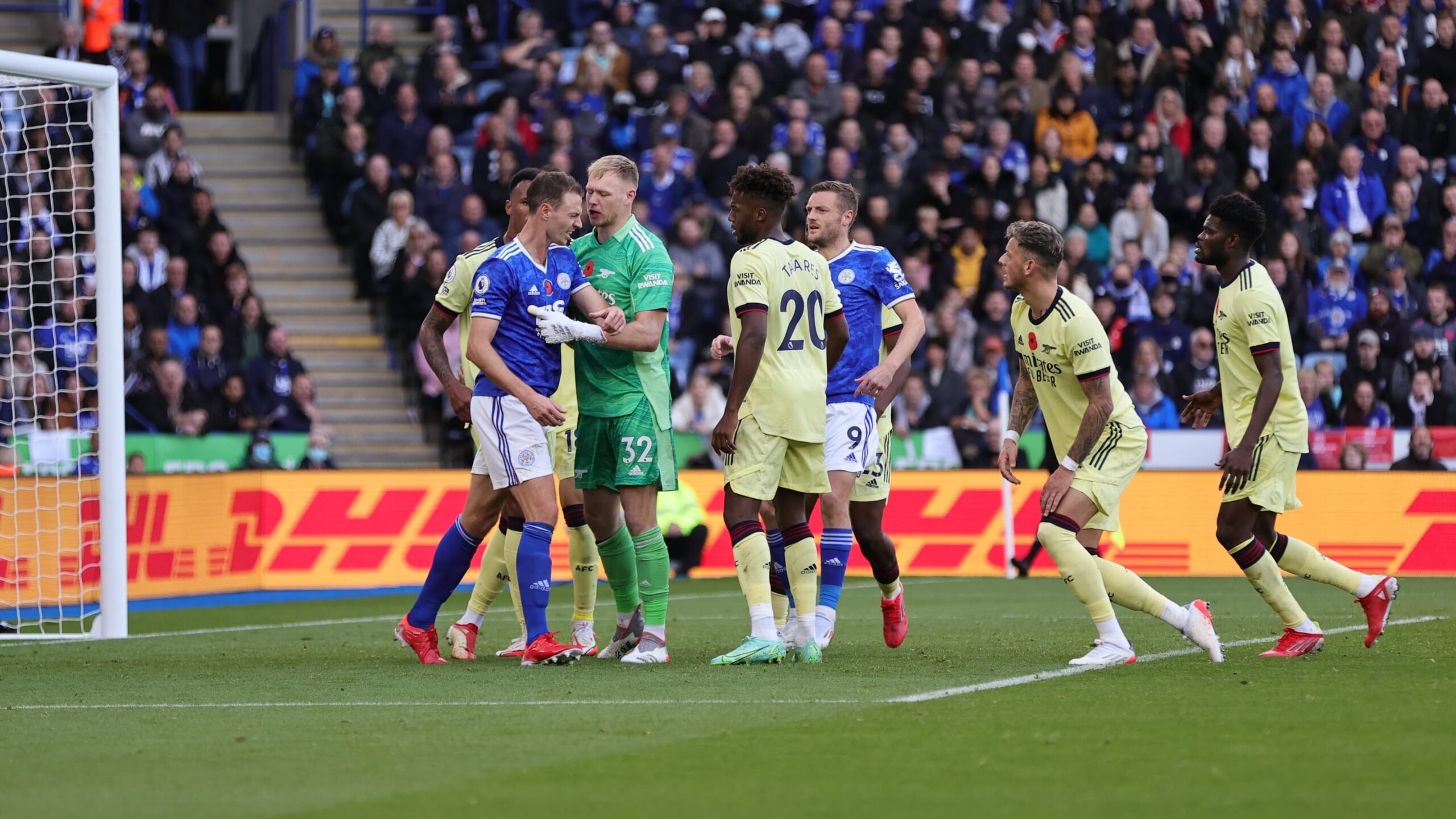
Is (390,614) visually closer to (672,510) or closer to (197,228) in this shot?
(672,510)

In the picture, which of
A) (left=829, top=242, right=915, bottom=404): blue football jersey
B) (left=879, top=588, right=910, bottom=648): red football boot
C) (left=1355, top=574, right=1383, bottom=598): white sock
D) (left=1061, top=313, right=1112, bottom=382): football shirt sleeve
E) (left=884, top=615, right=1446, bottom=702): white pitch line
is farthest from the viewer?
(left=829, top=242, right=915, bottom=404): blue football jersey

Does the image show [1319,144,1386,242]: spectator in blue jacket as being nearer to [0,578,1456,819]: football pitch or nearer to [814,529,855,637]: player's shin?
[0,578,1456,819]: football pitch

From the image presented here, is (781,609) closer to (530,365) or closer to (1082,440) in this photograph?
(530,365)

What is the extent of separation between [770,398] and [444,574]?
6.41 ft

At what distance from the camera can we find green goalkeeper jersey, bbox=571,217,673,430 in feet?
31.7

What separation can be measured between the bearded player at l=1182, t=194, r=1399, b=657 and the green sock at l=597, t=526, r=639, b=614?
299 centimetres

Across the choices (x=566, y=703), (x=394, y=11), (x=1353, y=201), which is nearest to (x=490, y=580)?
(x=566, y=703)

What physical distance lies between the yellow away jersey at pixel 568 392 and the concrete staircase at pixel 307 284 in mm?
10262

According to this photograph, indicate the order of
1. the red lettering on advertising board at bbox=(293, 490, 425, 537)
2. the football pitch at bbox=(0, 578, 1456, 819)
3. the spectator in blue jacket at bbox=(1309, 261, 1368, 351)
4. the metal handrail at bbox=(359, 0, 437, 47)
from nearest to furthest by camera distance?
the football pitch at bbox=(0, 578, 1456, 819)
the red lettering on advertising board at bbox=(293, 490, 425, 537)
the spectator in blue jacket at bbox=(1309, 261, 1368, 351)
the metal handrail at bbox=(359, 0, 437, 47)

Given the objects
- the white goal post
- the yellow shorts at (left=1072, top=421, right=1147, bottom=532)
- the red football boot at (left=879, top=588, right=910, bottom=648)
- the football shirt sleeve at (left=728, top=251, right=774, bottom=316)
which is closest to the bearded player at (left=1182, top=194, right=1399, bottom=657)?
the yellow shorts at (left=1072, top=421, right=1147, bottom=532)

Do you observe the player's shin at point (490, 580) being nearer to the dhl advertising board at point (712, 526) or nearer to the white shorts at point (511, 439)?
the white shorts at point (511, 439)

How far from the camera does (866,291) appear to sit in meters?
10.8

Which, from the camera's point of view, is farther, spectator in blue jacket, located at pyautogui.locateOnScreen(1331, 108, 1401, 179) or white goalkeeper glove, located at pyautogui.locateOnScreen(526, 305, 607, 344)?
spectator in blue jacket, located at pyautogui.locateOnScreen(1331, 108, 1401, 179)

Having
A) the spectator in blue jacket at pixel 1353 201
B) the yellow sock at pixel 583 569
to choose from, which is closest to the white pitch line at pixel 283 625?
the yellow sock at pixel 583 569
